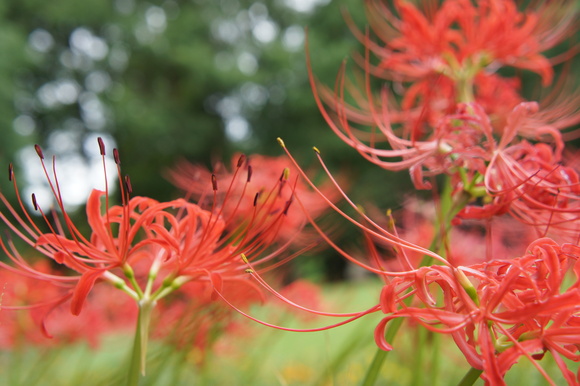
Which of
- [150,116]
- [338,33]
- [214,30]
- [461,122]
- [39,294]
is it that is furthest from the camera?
[214,30]

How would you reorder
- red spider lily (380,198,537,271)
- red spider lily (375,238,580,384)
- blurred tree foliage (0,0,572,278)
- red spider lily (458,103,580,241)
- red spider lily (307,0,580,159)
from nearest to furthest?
1. red spider lily (375,238,580,384)
2. red spider lily (458,103,580,241)
3. red spider lily (307,0,580,159)
4. red spider lily (380,198,537,271)
5. blurred tree foliage (0,0,572,278)

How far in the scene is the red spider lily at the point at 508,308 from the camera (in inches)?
25.0

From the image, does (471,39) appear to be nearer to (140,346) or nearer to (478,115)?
(478,115)

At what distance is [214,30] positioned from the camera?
1177 centimetres

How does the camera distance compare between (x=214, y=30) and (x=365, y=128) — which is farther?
(x=214, y=30)

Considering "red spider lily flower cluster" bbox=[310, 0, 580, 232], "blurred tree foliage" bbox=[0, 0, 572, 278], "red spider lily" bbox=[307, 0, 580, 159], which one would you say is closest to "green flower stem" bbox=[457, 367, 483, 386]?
"red spider lily flower cluster" bbox=[310, 0, 580, 232]

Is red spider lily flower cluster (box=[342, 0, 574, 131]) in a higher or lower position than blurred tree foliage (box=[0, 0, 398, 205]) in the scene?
higher

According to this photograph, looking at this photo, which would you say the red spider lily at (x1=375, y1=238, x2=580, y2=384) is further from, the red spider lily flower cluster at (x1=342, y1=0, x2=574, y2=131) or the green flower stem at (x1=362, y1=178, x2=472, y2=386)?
the red spider lily flower cluster at (x1=342, y1=0, x2=574, y2=131)

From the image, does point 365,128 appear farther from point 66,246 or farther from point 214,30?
point 66,246

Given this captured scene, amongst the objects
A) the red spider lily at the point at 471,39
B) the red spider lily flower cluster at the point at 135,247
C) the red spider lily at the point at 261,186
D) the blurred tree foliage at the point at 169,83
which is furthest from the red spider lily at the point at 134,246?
the blurred tree foliage at the point at 169,83

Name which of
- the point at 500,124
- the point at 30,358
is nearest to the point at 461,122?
the point at 500,124

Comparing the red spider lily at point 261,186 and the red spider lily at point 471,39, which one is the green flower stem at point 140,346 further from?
the red spider lily at point 471,39

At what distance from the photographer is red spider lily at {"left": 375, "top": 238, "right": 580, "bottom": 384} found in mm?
635

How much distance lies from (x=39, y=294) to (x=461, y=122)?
149 centimetres
